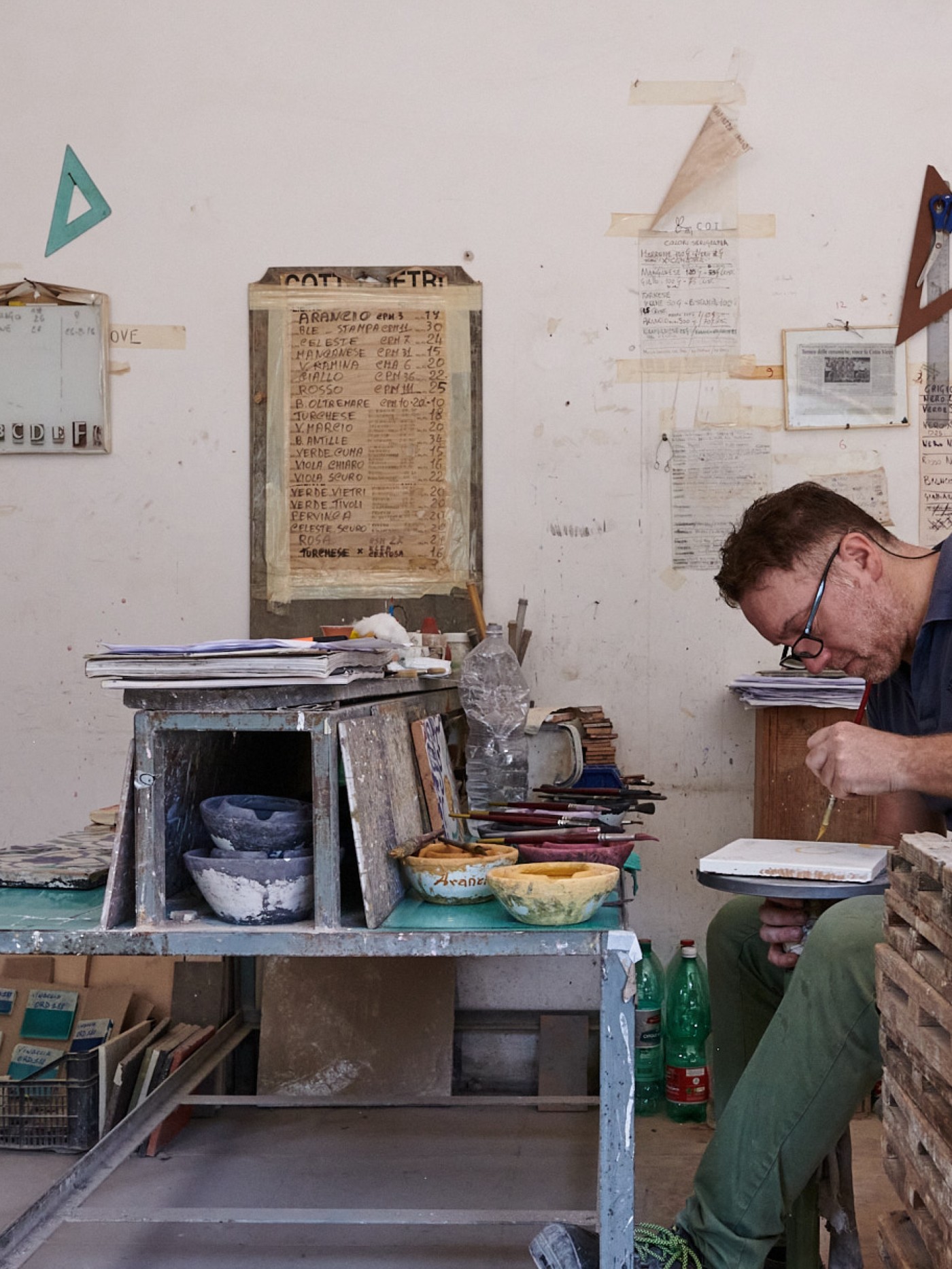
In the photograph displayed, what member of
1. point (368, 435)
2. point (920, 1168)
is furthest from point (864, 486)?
point (920, 1168)

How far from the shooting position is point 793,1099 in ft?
5.29

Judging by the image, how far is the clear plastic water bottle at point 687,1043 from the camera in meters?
2.81

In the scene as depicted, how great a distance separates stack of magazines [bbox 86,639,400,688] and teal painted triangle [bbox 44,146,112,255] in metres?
2.05

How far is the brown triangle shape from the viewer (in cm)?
302

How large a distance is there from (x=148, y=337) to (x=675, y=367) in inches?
57.2

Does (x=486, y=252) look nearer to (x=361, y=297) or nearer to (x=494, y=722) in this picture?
(x=361, y=297)

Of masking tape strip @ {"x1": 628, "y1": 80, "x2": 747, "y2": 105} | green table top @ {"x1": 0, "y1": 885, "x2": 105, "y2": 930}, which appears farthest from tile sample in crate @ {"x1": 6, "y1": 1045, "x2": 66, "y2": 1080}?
masking tape strip @ {"x1": 628, "y1": 80, "x2": 747, "y2": 105}

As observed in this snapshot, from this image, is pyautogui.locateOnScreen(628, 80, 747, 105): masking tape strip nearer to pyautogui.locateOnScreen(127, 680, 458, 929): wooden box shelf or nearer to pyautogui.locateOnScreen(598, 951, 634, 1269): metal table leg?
pyautogui.locateOnScreen(127, 680, 458, 929): wooden box shelf

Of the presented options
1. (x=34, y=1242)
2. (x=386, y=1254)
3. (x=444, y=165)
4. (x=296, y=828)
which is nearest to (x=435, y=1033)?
(x=386, y=1254)

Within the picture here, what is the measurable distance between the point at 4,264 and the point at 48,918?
7.33ft

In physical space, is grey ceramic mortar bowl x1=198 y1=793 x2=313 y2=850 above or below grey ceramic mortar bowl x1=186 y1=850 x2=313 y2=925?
above

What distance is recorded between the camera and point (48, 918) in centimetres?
162

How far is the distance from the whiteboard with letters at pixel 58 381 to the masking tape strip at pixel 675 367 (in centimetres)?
144

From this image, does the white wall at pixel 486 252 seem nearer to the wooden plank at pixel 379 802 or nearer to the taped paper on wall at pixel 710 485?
the taped paper on wall at pixel 710 485
